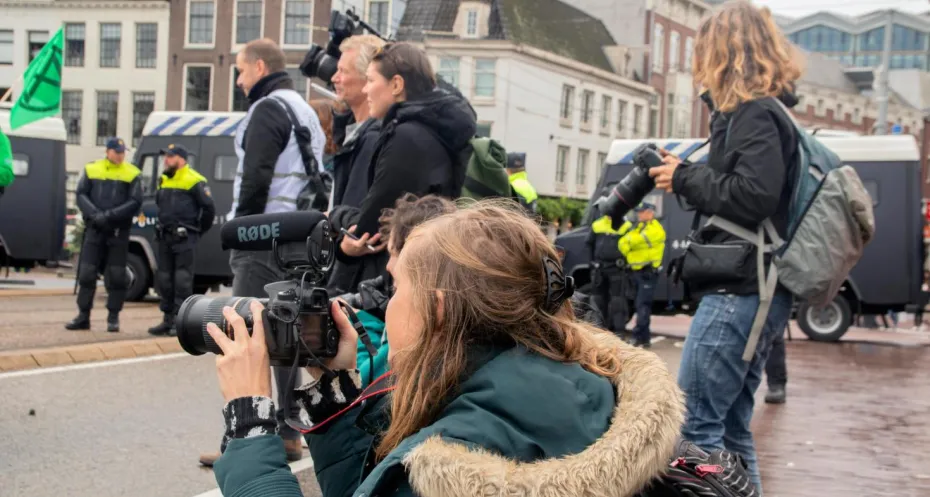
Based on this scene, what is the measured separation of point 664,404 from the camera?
2.00 metres

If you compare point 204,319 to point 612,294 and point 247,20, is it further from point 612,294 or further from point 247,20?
point 247,20

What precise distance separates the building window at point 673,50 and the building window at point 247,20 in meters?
54.1

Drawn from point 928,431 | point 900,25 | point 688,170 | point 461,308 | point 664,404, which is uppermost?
point 900,25

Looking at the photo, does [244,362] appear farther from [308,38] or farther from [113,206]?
[308,38]

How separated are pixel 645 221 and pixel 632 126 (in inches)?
1942

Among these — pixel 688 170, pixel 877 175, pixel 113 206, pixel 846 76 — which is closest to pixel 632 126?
pixel 846 76

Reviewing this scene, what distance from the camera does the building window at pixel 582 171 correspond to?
56750 mm

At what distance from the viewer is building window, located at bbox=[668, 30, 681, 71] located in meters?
66.3

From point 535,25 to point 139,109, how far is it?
28.3 metres

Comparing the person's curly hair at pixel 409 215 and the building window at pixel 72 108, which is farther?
the building window at pixel 72 108

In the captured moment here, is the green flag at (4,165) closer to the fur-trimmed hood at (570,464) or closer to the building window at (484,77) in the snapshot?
the fur-trimmed hood at (570,464)

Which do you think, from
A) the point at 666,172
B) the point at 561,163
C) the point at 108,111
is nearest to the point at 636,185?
the point at 666,172

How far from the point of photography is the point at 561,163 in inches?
2191

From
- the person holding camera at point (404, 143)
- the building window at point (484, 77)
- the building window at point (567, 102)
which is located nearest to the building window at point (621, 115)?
the building window at point (567, 102)
